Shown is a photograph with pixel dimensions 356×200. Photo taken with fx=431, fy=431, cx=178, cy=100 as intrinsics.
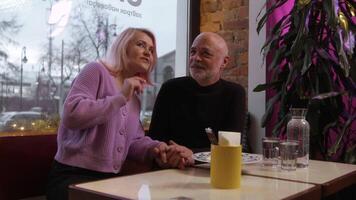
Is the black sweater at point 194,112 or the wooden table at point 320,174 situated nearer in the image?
the wooden table at point 320,174

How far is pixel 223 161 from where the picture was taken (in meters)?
1.32

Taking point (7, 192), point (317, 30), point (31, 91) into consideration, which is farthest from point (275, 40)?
point (7, 192)

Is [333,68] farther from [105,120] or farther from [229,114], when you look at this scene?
[105,120]

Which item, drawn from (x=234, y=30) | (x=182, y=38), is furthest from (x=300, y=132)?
(x=182, y=38)

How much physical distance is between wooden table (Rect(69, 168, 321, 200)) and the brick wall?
89.0 inches

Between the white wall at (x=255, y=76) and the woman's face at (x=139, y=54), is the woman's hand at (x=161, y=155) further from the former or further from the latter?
the white wall at (x=255, y=76)

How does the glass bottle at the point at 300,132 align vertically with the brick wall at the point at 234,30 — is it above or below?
below

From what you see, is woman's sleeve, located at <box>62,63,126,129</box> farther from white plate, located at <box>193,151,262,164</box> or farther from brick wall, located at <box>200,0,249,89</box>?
brick wall, located at <box>200,0,249,89</box>

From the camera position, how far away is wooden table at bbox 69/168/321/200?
47.9 inches

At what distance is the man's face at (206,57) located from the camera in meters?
2.38

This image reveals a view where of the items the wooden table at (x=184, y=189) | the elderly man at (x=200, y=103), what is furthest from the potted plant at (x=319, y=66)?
the wooden table at (x=184, y=189)

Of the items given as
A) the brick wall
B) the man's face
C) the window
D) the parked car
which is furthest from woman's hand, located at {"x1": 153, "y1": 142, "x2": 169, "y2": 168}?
the brick wall

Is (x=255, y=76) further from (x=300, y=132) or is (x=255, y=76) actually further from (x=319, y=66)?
(x=300, y=132)

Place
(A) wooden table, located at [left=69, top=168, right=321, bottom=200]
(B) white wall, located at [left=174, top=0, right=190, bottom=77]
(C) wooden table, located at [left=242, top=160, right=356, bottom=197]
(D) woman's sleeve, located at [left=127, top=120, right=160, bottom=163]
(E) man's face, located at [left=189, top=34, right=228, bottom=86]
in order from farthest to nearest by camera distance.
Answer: (B) white wall, located at [left=174, top=0, right=190, bottom=77]
(E) man's face, located at [left=189, top=34, right=228, bottom=86]
(D) woman's sleeve, located at [left=127, top=120, right=160, bottom=163]
(C) wooden table, located at [left=242, top=160, right=356, bottom=197]
(A) wooden table, located at [left=69, top=168, right=321, bottom=200]
